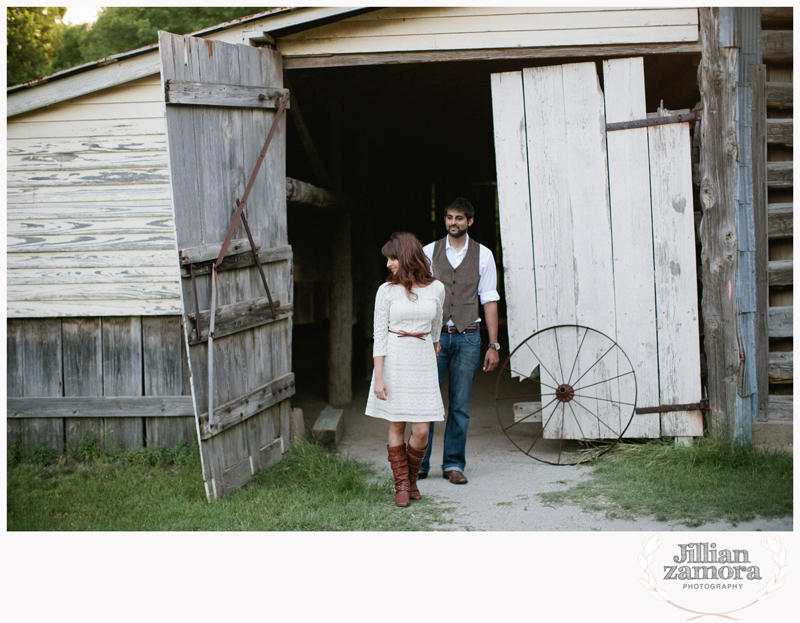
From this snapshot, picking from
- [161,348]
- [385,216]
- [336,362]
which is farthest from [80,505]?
[385,216]

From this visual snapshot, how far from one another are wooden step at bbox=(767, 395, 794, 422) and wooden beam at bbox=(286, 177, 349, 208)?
4.23 m

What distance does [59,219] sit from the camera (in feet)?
17.9

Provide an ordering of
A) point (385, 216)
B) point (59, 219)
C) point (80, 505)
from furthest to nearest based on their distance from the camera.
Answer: point (385, 216) → point (59, 219) → point (80, 505)

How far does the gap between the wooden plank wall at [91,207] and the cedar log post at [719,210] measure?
4243mm

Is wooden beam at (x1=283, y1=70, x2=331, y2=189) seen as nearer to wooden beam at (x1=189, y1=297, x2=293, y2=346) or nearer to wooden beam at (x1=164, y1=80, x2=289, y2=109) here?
wooden beam at (x1=164, y1=80, x2=289, y2=109)

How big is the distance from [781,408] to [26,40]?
8934 millimetres

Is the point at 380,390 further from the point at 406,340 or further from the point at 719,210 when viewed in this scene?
the point at 719,210

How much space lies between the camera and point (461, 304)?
4.75 m

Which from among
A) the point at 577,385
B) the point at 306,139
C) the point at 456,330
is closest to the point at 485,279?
the point at 456,330
